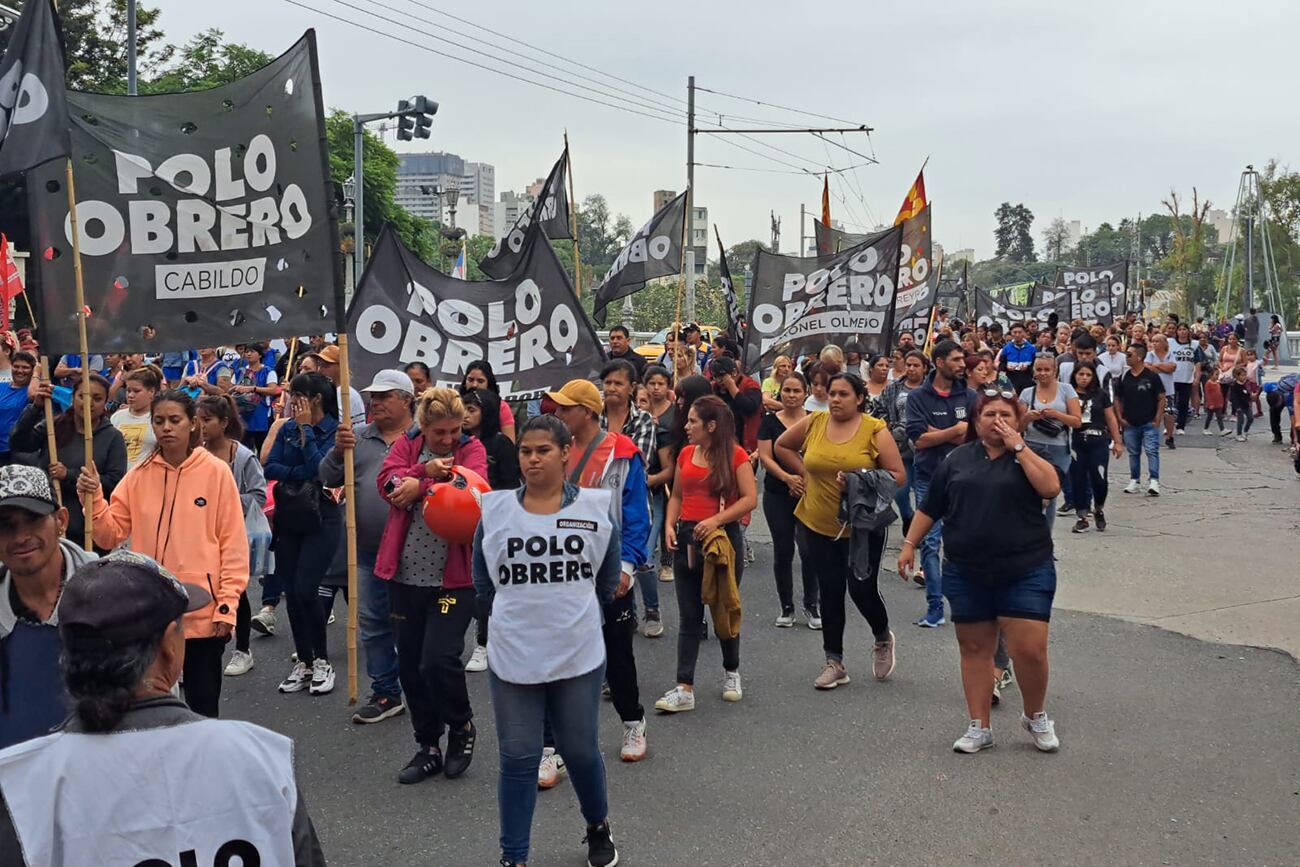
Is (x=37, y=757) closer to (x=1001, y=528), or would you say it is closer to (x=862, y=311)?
(x=1001, y=528)

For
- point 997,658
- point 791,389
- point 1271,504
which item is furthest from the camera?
point 1271,504

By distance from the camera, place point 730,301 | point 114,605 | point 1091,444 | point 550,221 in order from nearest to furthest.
A: point 114,605
point 1091,444
point 550,221
point 730,301

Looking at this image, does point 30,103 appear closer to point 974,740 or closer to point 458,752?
point 458,752

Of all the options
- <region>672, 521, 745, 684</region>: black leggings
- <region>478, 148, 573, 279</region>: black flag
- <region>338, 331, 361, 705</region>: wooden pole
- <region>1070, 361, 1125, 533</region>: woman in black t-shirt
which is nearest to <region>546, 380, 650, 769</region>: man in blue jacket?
<region>672, 521, 745, 684</region>: black leggings

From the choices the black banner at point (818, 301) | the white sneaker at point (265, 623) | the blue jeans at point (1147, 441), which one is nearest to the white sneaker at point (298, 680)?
the white sneaker at point (265, 623)

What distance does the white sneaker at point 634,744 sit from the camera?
19.0 ft

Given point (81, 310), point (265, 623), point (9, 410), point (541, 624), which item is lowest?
point (265, 623)

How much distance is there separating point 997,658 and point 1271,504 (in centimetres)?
798

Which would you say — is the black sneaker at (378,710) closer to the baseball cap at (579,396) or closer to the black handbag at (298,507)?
the black handbag at (298,507)

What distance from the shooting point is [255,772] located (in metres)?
2.07

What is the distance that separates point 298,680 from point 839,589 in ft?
10.5

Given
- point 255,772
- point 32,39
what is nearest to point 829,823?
point 255,772

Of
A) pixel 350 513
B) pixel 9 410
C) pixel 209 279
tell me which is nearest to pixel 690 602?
pixel 350 513

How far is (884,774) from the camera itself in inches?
218
